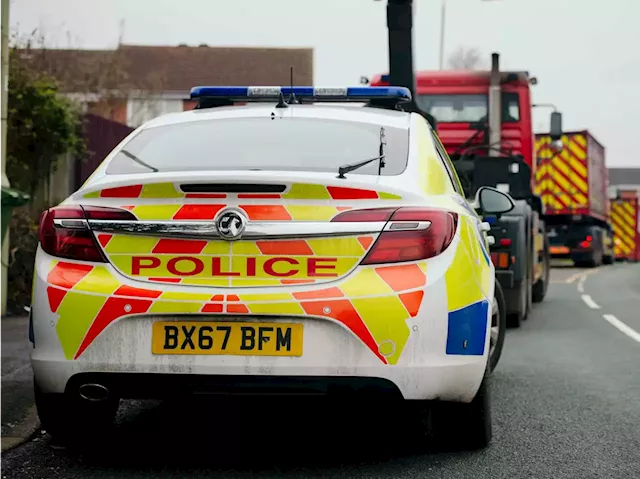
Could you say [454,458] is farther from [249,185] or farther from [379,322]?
[249,185]

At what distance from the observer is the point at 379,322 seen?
172 inches

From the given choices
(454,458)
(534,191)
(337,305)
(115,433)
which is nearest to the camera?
(337,305)

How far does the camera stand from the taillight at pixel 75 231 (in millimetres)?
4539

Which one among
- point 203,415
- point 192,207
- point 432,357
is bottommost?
point 203,415

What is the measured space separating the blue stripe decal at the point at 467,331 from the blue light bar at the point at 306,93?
178 centimetres

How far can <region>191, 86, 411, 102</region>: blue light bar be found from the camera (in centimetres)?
616

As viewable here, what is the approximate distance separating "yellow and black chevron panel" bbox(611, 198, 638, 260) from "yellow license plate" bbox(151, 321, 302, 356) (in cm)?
4018

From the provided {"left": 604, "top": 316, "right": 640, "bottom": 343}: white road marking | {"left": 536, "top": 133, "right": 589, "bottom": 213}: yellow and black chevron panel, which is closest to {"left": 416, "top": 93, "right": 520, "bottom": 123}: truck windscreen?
{"left": 604, "top": 316, "right": 640, "bottom": 343}: white road marking

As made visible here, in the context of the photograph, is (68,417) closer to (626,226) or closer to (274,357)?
(274,357)

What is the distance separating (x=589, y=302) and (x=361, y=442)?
1166cm

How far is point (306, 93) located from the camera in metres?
6.41

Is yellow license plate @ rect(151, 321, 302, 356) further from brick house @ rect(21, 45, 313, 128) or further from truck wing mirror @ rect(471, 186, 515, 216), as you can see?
brick house @ rect(21, 45, 313, 128)

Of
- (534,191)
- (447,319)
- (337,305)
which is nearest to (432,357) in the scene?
(447,319)

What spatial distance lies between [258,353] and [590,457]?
5.49ft
